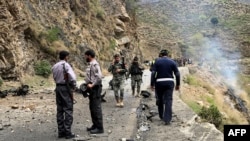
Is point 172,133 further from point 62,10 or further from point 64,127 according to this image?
point 62,10

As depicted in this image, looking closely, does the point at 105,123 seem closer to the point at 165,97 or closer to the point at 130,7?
the point at 165,97

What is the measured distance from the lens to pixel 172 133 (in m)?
9.77

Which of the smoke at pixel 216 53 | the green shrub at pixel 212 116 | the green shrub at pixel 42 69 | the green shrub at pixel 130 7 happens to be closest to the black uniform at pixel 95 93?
the green shrub at pixel 212 116

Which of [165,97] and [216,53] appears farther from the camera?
[216,53]

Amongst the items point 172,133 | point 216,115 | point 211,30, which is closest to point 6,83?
point 216,115

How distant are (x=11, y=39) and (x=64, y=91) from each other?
11.3m

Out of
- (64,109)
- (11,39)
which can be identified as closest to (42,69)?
(11,39)

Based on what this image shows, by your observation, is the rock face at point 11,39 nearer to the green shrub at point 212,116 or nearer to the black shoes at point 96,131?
the green shrub at point 212,116

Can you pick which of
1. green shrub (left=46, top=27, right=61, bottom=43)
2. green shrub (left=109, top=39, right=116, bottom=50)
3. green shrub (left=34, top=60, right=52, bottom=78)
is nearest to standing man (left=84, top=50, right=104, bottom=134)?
green shrub (left=34, top=60, right=52, bottom=78)

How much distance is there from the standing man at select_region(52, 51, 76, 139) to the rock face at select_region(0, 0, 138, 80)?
953 cm

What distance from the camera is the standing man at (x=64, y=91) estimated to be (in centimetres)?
904

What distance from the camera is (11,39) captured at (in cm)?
1958

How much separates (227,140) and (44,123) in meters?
5.26

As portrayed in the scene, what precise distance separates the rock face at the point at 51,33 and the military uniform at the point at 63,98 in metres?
9.52
